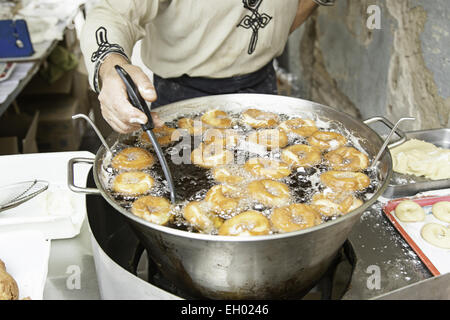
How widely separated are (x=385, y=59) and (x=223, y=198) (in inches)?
73.6

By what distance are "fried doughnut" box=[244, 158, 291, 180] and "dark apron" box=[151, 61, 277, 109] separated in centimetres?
81

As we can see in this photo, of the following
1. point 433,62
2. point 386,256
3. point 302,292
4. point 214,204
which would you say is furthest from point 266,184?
point 433,62

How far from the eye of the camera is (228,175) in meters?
1.16

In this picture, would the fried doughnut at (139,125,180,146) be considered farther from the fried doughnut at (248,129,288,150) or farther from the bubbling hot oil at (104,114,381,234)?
the fried doughnut at (248,129,288,150)

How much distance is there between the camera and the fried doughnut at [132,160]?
120cm

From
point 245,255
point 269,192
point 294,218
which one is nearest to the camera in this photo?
point 245,255

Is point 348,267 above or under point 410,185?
under

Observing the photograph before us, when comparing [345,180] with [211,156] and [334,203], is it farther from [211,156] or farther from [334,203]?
[211,156]

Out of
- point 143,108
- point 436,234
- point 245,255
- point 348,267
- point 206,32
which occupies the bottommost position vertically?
point 348,267

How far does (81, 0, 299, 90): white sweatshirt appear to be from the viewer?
1584 mm

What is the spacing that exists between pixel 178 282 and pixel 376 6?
2.19m

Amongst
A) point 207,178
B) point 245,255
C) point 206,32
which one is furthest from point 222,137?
point 206,32

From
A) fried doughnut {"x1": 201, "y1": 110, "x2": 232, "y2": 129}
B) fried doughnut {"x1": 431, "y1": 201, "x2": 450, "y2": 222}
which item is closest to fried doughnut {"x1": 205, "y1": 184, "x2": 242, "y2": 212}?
fried doughnut {"x1": 201, "y1": 110, "x2": 232, "y2": 129}

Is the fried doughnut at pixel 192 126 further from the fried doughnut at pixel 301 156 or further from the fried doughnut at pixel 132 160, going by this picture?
the fried doughnut at pixel 301 156
